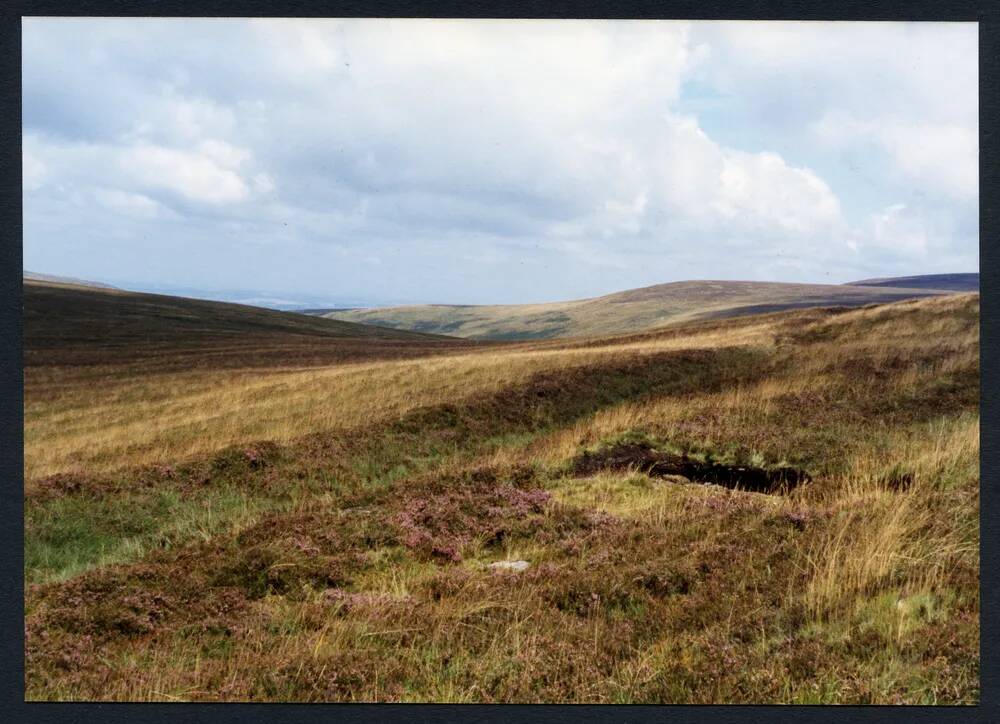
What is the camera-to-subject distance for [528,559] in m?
7.99

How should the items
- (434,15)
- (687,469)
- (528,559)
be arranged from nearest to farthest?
(434,15), (528,559), (687,469)

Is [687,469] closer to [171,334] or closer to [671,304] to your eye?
[171,334]

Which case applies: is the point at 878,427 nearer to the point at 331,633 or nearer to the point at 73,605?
the point at 331,633

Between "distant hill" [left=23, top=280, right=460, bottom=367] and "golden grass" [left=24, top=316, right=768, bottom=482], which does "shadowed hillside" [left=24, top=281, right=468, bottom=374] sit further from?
"golden grass" [left=24, top=316, right=768, bottom=482]

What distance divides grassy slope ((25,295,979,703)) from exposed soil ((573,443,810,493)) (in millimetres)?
311

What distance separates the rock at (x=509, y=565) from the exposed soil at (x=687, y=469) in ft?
12.0

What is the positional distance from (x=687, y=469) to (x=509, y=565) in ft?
16.2

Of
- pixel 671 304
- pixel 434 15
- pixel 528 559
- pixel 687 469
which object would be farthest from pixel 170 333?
pixel 671 304

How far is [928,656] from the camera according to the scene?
229 inches

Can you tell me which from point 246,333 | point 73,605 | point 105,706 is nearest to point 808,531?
point 105,706

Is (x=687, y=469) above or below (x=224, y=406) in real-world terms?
above

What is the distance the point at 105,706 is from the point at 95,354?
43908mm

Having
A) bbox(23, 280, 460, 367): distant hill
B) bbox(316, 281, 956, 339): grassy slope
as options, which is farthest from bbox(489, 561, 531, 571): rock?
bbox(316, 281, 956, 339): grassy slope

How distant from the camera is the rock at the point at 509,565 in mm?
7656
